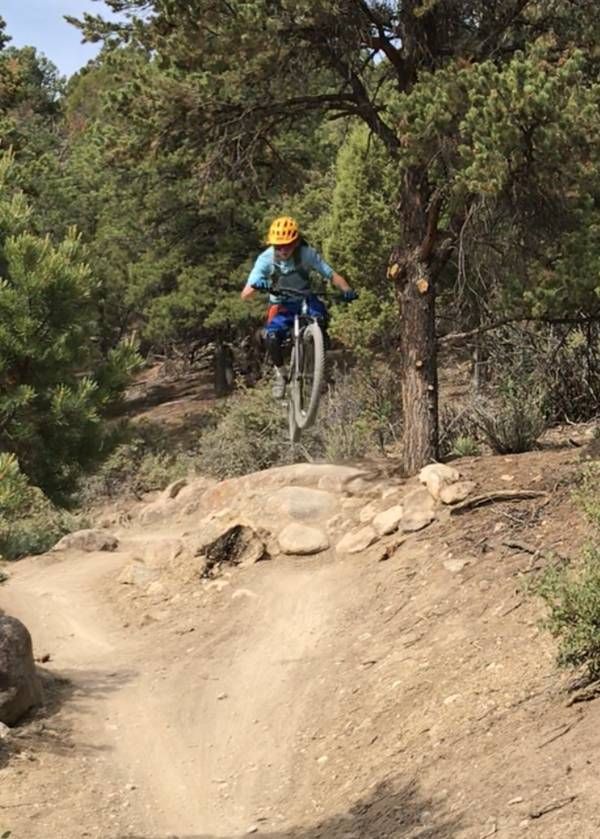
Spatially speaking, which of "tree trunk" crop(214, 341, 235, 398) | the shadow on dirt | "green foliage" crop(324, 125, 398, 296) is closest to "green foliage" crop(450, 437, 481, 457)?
the shadow on dirt

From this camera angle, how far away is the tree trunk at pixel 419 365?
1169 centimetres

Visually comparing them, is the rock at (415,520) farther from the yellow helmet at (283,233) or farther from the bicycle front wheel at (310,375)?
the yellow helmet at (283,233)

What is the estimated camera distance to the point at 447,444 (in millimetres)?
13805

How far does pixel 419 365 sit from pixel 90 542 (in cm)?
614

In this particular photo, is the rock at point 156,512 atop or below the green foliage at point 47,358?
below

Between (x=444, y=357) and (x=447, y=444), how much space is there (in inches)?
363

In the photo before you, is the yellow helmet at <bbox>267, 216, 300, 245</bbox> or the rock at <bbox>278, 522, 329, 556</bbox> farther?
the rock at <bbox>278, 522, 329, 556</bbox>

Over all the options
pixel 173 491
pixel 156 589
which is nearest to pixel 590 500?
pixel 156 589

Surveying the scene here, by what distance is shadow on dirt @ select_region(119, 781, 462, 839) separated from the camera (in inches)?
194

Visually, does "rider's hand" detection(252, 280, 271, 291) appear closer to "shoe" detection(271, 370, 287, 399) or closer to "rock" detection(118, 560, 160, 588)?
"shoe" detection(271, 370, 287, 399)

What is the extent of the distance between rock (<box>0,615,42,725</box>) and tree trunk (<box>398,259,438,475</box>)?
5.34 metres

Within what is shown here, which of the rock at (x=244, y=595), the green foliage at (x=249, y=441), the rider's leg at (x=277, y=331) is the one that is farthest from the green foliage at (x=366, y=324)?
the rider's leg at (x=277, y=331)

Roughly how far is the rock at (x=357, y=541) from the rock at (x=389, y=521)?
9 centimetres

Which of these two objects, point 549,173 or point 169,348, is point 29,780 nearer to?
point 549,173
